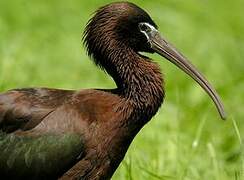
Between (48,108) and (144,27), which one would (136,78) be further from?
(48,108)

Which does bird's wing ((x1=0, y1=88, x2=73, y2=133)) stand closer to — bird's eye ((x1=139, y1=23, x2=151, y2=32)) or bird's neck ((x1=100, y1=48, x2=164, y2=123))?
bird's neck ((x1=100, y1=48, x2=164, y2=123))

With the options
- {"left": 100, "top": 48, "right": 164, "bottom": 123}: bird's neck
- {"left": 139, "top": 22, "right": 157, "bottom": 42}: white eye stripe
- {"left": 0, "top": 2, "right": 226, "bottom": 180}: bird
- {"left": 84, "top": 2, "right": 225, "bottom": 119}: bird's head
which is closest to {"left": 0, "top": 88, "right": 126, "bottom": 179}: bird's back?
{"left": 0, "top": 2, "right": 226, "bottom": 180}: bird

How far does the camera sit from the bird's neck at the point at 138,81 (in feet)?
24.6

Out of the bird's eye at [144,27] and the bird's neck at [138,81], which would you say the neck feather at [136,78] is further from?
the bird's eye at [144,27]

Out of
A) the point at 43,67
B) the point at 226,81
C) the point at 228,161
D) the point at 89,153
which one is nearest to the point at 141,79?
the point at 89,153

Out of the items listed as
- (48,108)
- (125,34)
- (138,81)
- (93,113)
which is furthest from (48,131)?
(125,34)

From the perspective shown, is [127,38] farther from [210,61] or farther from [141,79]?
[210,61]

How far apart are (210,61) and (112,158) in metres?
5.44

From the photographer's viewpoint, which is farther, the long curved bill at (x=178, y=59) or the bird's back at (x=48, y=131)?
the long curved bill at (x=178, y=59)

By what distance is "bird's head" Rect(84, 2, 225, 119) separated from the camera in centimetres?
755

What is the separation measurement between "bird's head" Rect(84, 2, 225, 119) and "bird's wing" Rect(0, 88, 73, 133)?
0.41 meters

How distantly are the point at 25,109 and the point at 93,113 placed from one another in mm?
396

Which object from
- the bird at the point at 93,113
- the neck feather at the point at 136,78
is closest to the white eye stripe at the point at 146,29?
the bird at the point at 93,113

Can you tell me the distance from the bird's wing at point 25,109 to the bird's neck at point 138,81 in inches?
15.2
